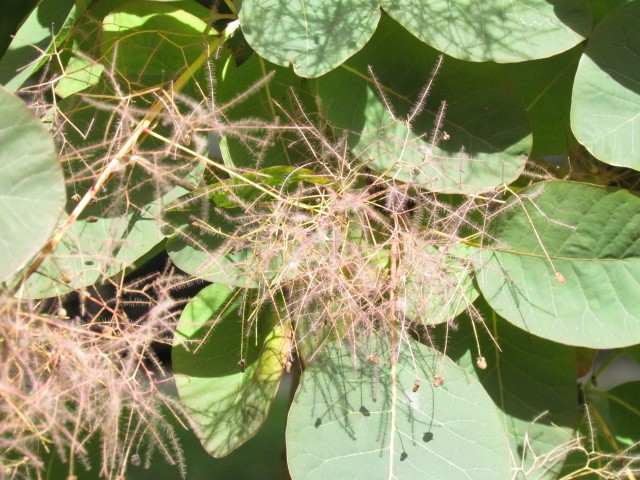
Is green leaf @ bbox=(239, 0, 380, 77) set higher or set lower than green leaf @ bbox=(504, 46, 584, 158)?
higher

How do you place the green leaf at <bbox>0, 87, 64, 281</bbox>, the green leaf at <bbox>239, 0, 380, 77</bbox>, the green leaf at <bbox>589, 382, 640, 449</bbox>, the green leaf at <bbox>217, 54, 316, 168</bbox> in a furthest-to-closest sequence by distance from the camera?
the green leaf at <bbox>589, 382, 640, 449</bbox>
the green leaf at <bbox>217, 54, 316, 168</bbox>
the green leaf at <bbox>239, 0, 380, 77</bbox>
the green leaf at <bbox>0, 87, 64, 281</bbox>

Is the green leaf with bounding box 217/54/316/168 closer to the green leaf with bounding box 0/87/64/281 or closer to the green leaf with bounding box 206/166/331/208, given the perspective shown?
the green leaf with bounding box 206/166/331/208

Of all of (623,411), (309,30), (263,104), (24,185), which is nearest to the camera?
(24,185)

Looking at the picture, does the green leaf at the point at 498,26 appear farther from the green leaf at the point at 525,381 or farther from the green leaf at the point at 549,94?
the green leaf at the point at 525,381

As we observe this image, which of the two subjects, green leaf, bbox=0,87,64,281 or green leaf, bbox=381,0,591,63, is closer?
green leaf, bbox=0,87,64,281

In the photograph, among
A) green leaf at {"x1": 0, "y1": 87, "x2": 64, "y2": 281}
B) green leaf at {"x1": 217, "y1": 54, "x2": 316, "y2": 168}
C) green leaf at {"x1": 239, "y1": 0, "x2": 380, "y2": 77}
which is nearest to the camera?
green leaf at {"x1": 0, "y1": 87, "x2": 64, "y2": 281}

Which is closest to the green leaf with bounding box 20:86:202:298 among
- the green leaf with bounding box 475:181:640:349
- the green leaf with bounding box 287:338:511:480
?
the green leaf with bounding box 287:338:511:480

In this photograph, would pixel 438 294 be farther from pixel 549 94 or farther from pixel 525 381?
pixel 549 94

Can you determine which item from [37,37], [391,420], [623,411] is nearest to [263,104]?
[37,37]
